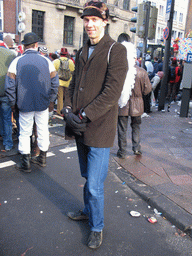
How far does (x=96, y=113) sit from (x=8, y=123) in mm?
3395

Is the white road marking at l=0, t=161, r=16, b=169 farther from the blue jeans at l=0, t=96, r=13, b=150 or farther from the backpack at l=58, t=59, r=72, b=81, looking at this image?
the backpack at l=58, t=59, r=72, b=81

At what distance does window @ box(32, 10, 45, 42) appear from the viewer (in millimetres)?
24172

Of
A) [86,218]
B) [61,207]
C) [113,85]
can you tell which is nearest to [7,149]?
[61,207]

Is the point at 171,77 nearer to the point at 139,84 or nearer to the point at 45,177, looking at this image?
the point at 139,84

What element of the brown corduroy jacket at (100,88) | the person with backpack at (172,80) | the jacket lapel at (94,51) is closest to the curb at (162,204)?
the brown corduroy jacket at (100,88)

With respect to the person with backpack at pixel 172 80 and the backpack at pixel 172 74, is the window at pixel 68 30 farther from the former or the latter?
the backpack at pixel 172 74

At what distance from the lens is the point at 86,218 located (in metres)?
3.10

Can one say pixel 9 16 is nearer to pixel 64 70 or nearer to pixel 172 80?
pixel 172 80

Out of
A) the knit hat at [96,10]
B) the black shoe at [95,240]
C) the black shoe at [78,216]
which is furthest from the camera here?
the black shoe at [78,216]

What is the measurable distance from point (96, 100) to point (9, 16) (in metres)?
22.6

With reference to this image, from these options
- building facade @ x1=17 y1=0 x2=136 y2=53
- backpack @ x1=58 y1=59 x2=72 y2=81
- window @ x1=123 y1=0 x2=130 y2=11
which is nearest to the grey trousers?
backpack @ x1=58 y1=59 x2=72 y2=81

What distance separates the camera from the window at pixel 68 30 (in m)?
26.7

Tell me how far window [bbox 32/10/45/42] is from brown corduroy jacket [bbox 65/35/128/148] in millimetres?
23358

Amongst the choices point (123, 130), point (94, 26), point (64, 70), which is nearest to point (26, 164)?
point (123, 130)
